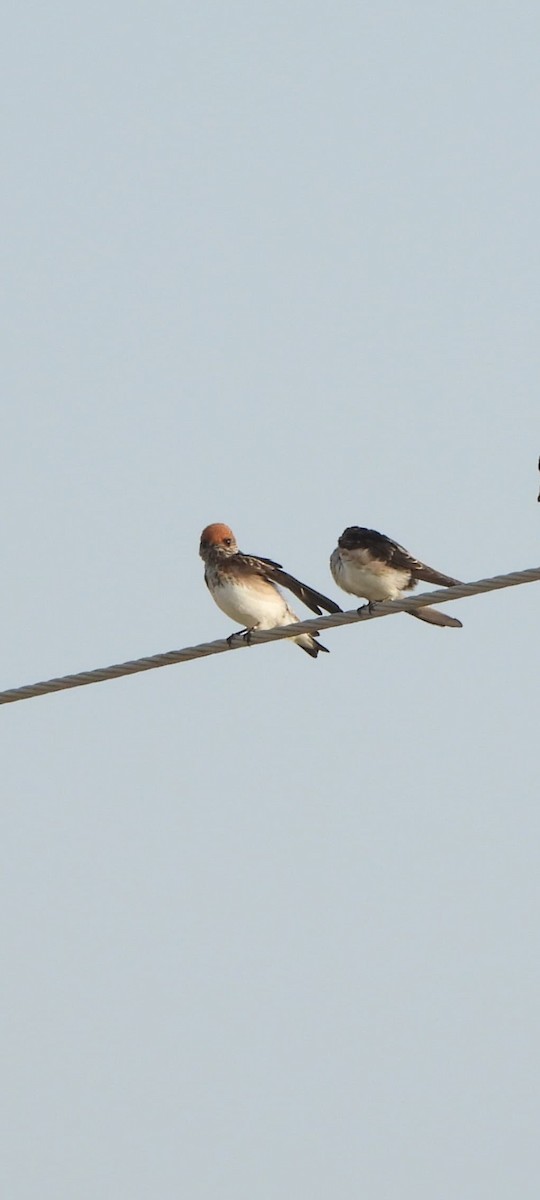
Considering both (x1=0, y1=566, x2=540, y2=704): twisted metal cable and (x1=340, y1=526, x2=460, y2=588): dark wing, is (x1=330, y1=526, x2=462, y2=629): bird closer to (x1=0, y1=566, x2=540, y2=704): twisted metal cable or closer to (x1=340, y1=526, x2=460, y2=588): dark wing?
(x1=340, y1=526, x2=460, y2=588): dark wing

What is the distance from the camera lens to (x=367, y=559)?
11.8 m

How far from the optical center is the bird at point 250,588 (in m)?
11.7

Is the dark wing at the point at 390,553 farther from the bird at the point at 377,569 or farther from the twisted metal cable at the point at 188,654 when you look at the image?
the twisted metal cable at the point at 188,654

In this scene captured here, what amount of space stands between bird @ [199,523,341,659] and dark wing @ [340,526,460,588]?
0.46 m

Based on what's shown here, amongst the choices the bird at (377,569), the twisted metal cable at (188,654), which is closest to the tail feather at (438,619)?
the bird at (377,569)

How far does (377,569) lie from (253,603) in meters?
0.68

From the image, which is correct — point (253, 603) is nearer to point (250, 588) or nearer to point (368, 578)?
point (250, 588)

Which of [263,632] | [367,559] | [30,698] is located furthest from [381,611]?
[367,559]

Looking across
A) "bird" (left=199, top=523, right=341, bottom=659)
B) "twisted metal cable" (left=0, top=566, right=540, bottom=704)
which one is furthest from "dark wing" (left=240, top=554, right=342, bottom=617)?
"twisted metal cable" (left=0, top=566, right=540, bottom=704)

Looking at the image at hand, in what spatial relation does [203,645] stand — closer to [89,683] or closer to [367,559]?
[89,683]

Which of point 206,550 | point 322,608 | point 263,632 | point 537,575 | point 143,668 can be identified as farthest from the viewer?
point 206,550

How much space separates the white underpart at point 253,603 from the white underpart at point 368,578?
0.34m

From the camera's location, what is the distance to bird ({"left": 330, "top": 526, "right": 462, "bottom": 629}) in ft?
38.6

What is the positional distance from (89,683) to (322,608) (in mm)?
2397
